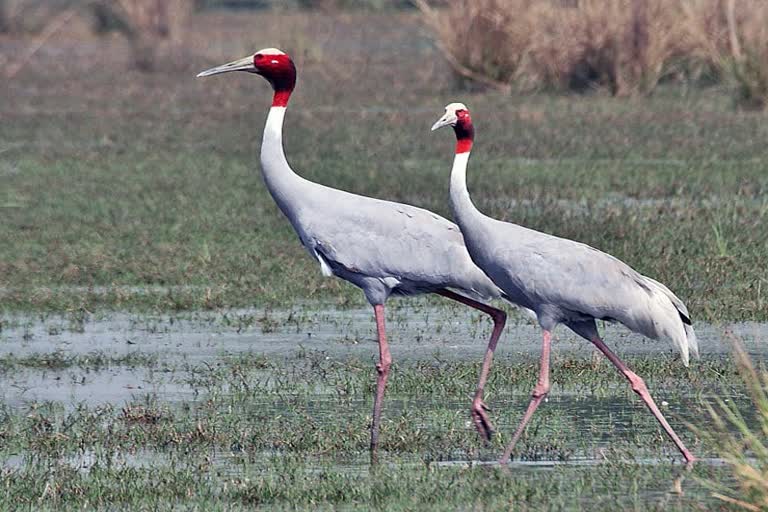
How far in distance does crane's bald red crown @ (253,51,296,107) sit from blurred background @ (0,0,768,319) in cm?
227

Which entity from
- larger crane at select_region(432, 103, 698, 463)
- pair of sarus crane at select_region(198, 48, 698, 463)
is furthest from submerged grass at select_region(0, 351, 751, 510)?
larger crane at select_region(432, 103, 698, 463)

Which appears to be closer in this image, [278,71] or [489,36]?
[278,71]

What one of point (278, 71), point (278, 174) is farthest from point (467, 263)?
point (278, 71)

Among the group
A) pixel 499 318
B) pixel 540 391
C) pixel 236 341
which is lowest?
pixel 236 341

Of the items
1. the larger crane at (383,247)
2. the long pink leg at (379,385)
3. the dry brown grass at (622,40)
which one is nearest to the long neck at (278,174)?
the larger crane at (383,247)

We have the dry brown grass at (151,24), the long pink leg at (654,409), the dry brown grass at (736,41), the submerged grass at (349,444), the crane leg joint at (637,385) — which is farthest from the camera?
the dry brown grass at (151,24)

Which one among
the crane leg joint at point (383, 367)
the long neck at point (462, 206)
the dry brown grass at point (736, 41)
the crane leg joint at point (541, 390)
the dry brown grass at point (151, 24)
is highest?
the long neck at point (462, 206)

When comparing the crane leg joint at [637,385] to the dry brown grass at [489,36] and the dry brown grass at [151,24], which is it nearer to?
the dry brown grass at [489,36]

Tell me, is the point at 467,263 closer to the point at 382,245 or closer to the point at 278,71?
the point at 382,245

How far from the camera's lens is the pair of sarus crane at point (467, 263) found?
7.47m

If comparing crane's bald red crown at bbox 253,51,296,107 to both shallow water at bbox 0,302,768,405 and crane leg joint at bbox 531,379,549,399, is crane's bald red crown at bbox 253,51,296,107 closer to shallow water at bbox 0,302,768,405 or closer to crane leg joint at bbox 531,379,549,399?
shallow water at bbox 0,302,768,405

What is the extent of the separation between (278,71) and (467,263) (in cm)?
145

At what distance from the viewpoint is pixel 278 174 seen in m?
8.45

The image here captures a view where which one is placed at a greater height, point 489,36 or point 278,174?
point 278,174
